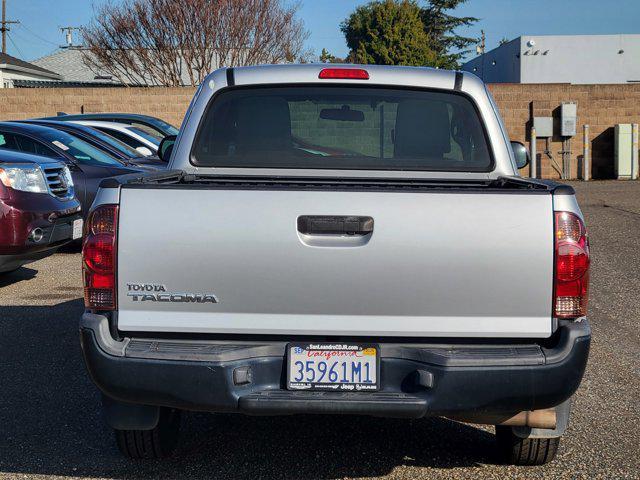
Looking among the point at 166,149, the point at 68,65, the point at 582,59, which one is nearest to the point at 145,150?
the point at 166,149

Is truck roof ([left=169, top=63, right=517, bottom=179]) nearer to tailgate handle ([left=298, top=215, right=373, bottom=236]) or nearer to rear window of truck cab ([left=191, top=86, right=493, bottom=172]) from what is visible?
rear window of truck cab ([left=191, top=86, right=493, bottom=172])

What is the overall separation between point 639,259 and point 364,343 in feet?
28.2

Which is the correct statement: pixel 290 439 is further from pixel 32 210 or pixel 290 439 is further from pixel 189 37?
pixel 189 37

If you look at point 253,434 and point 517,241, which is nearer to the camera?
point 517,241

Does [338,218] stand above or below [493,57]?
below

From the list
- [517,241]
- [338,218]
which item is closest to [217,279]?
[338,218]

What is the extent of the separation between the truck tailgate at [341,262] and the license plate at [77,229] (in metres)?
6.34

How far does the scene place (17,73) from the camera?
165ft

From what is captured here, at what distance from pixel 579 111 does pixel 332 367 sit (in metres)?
23.3

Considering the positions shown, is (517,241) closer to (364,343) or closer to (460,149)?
(364,343)

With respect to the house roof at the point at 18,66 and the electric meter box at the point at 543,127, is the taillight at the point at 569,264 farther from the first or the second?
the house roof at the point at 18,66

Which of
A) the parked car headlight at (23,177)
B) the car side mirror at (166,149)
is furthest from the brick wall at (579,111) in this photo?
the car side mirror at (166,149)

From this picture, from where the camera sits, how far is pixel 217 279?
3775 millimetres

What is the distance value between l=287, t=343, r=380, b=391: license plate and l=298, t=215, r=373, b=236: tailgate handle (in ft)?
1.55
